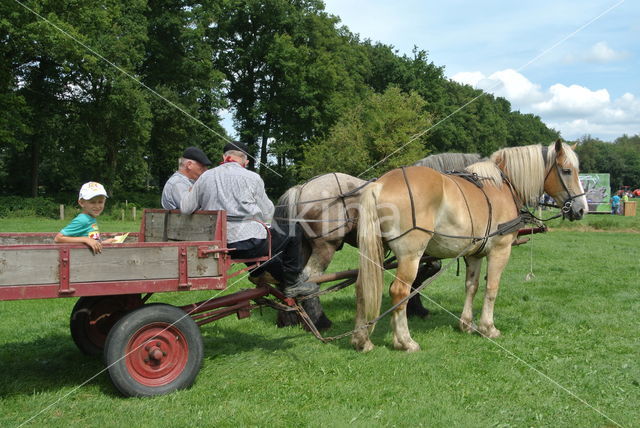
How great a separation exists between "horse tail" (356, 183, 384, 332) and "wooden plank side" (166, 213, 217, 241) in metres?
1.56

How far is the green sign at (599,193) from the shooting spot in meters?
35.3

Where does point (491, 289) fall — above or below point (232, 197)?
below

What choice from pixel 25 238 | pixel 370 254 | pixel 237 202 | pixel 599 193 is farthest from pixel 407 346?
pixel 599 193

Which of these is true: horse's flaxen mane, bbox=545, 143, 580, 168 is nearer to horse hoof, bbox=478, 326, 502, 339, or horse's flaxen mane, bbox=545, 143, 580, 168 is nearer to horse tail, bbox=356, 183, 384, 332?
horse hoof, bbox=478, 326, 502, 339

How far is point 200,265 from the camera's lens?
444 centimetres

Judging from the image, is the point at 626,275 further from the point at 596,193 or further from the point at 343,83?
the point at 343,83

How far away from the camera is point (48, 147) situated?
35062 millimetres

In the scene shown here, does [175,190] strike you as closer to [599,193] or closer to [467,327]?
[467,327]

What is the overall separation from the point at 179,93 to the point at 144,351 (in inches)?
1232

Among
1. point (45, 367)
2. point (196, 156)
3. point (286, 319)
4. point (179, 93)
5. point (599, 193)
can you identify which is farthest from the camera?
point (599, 193)

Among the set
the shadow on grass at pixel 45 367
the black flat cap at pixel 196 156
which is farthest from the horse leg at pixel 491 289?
the shadow on grass at pixel 45 367

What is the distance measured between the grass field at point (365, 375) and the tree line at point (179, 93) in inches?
672

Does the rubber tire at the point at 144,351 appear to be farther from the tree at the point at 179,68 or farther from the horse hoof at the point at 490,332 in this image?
the tree at the point at 179,68

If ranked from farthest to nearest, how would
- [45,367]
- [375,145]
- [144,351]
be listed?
[375,145] → [45,367] → [144,351]
